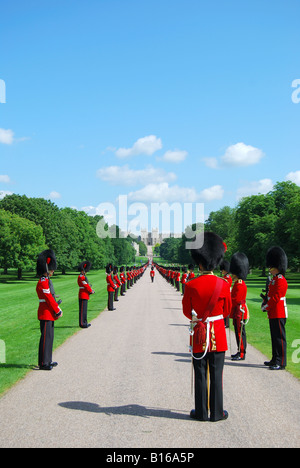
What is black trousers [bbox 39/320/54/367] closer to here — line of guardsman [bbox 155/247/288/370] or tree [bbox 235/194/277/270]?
line of guardsman [bbox 155/247/288/370]

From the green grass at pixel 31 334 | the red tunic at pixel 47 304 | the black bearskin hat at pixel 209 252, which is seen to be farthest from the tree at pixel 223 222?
the black bearskin hat at pixel 209 252

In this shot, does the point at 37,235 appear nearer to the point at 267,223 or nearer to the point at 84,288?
the point at 267,223

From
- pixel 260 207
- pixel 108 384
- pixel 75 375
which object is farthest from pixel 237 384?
pixel 260 207

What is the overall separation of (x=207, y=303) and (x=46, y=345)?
4379 millimetres

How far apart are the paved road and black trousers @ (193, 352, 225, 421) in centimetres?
16

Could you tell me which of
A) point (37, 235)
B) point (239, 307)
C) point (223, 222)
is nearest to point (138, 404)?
point (239, 307)

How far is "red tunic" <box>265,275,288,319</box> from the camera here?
9.70m

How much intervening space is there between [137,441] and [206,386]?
1.37m

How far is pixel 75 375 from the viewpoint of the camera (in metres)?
8.72

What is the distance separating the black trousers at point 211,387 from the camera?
20.4ft

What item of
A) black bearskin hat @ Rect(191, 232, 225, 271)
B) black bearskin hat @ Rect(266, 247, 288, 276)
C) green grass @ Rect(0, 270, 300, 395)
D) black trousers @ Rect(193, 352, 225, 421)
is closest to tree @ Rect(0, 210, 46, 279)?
green grass @ Rect(0, 270, 300, 395)

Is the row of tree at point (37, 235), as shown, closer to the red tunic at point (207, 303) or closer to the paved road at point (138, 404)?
the paved road at point (138, 404)

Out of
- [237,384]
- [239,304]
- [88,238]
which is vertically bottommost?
[237,384]
